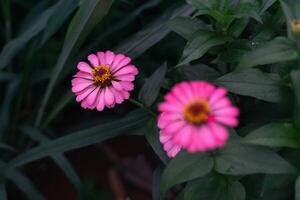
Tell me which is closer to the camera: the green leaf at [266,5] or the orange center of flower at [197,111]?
the orange center of flower at [197,111]

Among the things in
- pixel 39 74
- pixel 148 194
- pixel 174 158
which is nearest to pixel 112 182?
pixel 148 194

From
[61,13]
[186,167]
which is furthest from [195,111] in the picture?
[61,13]

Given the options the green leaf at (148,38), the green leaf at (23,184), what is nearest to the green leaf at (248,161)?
the green leaf at (148,38)

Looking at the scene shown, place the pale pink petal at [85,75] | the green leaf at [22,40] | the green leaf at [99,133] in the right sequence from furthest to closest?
the green leaf at [22,40]
the green leaf at [99,133]
the pale pink petal at [85,75]

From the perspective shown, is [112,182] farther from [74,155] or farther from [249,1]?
[249,1]

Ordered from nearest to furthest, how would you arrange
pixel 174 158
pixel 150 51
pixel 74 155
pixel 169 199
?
pixel 174 158
pixel 169 199
pixel 150 51
pixel 74 155

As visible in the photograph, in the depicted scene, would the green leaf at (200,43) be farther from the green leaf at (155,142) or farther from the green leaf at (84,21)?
the green leaf at (84,21)

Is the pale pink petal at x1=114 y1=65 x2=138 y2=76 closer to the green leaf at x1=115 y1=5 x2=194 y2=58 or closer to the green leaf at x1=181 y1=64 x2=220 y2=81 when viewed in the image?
the green leaf at x1=181 y1=64 x2=220 y2=81

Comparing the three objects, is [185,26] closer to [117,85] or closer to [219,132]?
[117,85]
